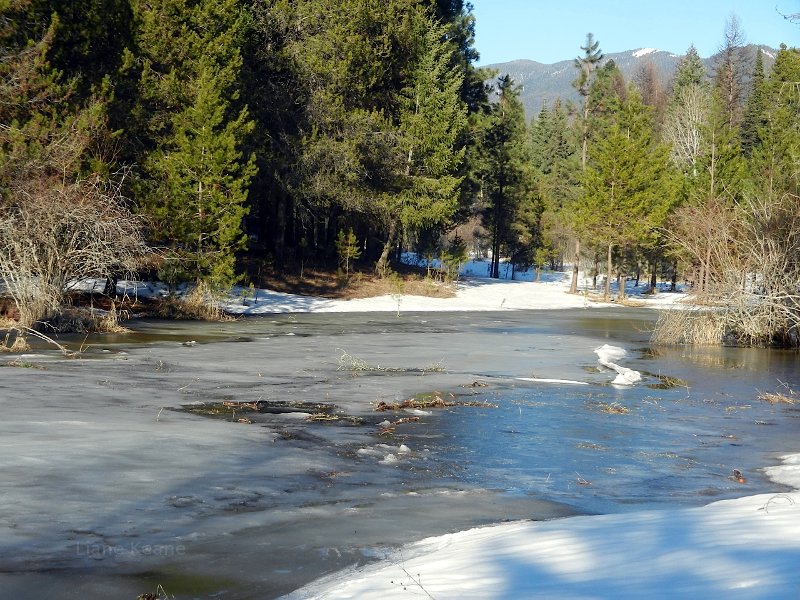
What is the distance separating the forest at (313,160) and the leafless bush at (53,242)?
0.08m

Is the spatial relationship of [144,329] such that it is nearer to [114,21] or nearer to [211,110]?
[211,110]

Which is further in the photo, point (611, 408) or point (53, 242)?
point (53, 242)

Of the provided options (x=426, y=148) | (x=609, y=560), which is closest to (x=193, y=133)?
(x=426, y=148)

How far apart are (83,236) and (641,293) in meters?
51.7

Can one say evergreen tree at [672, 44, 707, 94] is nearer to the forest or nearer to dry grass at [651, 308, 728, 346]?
the forest

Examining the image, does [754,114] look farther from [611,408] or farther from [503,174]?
[611,408]

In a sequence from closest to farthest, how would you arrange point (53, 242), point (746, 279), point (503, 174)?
point (53, 242) < point (746, 279) < point (503, 174)

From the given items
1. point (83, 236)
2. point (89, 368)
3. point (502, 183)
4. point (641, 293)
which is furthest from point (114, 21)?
point (641, 293)

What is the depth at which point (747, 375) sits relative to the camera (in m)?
22.1

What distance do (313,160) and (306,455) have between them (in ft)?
117

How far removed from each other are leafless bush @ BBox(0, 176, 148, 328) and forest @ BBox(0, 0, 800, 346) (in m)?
0.08

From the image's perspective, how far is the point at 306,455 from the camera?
36.6 ft

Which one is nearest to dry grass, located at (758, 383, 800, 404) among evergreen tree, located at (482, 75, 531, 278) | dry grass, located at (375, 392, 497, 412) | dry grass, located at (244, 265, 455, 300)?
dry grass, located at (375, 392, 497, 412)

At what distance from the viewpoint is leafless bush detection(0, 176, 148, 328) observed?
26141mm
